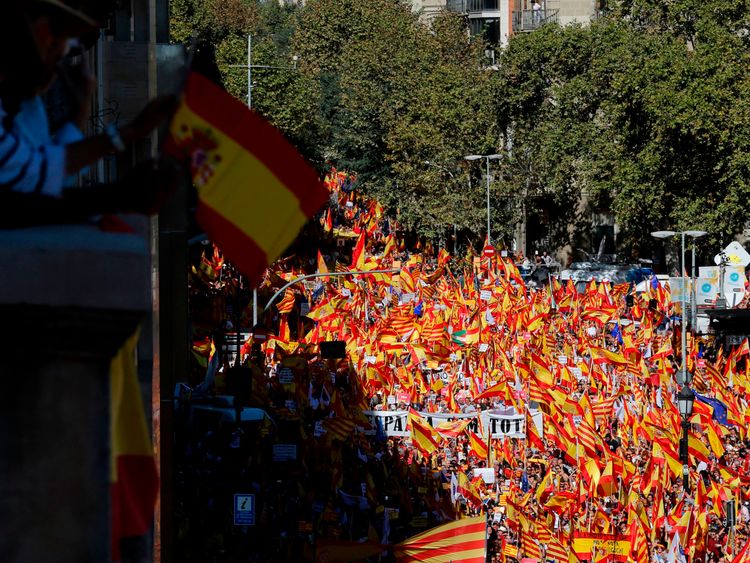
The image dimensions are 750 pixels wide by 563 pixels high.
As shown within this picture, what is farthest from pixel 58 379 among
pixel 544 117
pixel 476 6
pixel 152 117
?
pixel 476 6

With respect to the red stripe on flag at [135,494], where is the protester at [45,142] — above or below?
above

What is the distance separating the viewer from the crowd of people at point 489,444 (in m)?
22.3

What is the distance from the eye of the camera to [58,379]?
5461 mm

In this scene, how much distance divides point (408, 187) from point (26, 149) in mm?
67075

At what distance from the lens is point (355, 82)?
8006 centimetres

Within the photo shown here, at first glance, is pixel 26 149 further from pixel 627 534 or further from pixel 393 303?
pixel 393 303

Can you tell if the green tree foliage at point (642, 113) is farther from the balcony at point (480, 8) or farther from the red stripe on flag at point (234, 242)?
the red stripe on flag at point (234, 242)

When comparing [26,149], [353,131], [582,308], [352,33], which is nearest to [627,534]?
[26,149]

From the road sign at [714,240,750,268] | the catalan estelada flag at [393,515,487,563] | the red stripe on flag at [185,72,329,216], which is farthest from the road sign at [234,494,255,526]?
the road sign at [714,240,750,268]

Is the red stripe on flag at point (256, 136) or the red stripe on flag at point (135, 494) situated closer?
the red stripe on flag at point (135, 494)

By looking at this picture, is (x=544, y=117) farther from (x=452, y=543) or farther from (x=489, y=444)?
(x=452, y=543)

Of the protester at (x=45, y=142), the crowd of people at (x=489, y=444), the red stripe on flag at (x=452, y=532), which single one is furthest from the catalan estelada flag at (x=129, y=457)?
the crowd of people at (x=489, y=444)

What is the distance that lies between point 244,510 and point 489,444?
572 cm

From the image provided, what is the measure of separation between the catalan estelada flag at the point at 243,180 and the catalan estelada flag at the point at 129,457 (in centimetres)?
83
